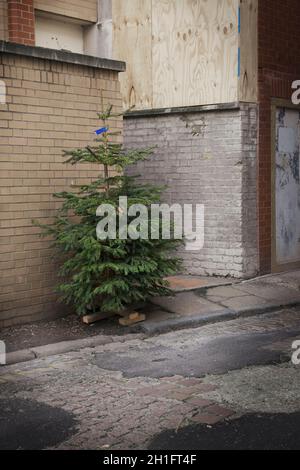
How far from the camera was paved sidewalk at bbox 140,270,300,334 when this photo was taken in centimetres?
781

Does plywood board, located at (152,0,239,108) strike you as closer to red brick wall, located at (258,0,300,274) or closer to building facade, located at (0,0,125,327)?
red brick wall, located at (258,0,300,274)

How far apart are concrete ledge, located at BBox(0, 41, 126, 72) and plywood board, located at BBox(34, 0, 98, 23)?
2632mm

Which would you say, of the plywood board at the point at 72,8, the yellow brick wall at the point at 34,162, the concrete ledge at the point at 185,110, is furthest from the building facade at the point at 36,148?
the plywood board at the point at 72,8

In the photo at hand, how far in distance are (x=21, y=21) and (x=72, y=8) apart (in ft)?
4.50

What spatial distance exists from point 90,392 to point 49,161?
3.25 metres

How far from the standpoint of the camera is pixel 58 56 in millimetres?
7621

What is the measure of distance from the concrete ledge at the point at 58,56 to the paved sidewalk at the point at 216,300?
3.15 m

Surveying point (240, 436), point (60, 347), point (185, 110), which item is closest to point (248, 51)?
point (185, 110)

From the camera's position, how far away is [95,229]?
716cm

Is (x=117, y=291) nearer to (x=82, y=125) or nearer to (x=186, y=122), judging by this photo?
(x=82, y=125)

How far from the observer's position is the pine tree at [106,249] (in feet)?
23.2

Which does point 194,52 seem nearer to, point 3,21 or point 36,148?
point 3,21

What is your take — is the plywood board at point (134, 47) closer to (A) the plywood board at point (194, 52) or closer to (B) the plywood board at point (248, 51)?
(A) the plywood board at point (194, 52)
